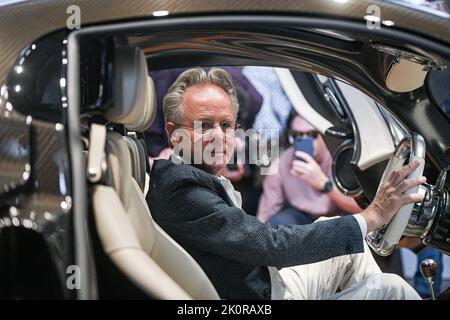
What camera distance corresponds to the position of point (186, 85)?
175 centimetres

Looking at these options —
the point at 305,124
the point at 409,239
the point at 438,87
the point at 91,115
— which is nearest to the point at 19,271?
the point at 91,115

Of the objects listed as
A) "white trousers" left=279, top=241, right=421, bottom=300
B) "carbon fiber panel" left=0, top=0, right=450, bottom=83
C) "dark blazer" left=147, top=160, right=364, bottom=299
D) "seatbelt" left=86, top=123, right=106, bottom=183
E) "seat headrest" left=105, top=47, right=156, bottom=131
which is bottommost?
"white trousers" left=279, top=241, right=421, bottom=300

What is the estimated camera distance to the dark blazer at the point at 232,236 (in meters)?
1.62

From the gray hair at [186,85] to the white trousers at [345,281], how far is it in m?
0.40

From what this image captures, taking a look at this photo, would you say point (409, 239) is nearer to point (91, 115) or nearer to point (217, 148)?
point (217, 148)

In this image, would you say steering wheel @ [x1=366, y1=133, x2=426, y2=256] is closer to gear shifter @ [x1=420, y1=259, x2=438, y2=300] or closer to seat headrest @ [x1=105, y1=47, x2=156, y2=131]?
gear shifter @ [x1=420, y1=259, x2=438, y2=300]

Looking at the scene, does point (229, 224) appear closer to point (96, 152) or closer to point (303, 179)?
point (96, 152)

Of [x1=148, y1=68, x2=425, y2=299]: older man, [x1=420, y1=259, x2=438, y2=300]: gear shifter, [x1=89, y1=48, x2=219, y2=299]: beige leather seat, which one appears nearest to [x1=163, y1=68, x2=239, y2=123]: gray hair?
[x1=148, y1=68, x2=425, y2=299]: older man

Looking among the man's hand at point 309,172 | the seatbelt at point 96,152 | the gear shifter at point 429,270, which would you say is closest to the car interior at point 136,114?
the seatbelt at point 96,152

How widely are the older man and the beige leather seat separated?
0.17ft

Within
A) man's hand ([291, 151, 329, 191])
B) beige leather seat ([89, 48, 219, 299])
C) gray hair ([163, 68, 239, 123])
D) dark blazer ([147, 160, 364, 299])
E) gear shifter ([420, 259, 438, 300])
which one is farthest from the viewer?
man's hand ([291, 151, 329, 191])

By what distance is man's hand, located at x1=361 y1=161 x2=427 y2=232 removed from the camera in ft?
5.52

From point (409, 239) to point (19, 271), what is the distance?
98cm

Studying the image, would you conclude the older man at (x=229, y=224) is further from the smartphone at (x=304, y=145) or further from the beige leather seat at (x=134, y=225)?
the smartphone at (x=304, y=145)
